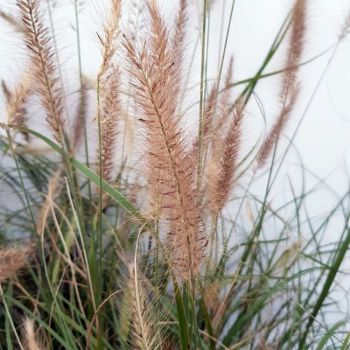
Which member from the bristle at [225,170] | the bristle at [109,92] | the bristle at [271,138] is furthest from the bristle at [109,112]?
the bristle at [271,138]

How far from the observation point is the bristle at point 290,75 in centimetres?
85

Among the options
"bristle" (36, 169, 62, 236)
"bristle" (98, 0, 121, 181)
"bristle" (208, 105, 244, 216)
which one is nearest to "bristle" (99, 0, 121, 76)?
"bristle" (98, 0, 121, 181)

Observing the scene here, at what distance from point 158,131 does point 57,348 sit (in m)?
0.63

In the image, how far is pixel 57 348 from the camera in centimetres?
99

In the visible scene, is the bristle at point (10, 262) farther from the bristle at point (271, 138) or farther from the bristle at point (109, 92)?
the bristle at point (271, 138)

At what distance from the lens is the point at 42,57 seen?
554 mm

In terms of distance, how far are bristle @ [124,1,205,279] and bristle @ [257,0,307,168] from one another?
0.33 meters

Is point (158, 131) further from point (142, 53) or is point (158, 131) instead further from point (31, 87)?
point (31, 87)

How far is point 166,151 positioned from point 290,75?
47cm

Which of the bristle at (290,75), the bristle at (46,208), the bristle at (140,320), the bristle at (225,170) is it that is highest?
the bristle at (290,75)

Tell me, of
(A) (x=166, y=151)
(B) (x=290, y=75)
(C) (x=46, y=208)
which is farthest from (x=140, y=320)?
(B) (x=290, y=75)

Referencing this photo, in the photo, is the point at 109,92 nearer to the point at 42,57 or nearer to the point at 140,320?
the point at 42,57

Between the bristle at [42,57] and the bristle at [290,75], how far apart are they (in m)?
0.34

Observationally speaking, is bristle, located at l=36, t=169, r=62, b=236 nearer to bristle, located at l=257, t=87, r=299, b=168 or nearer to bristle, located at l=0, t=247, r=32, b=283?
bristle, located at l=0, t=247, r=32, b=283
